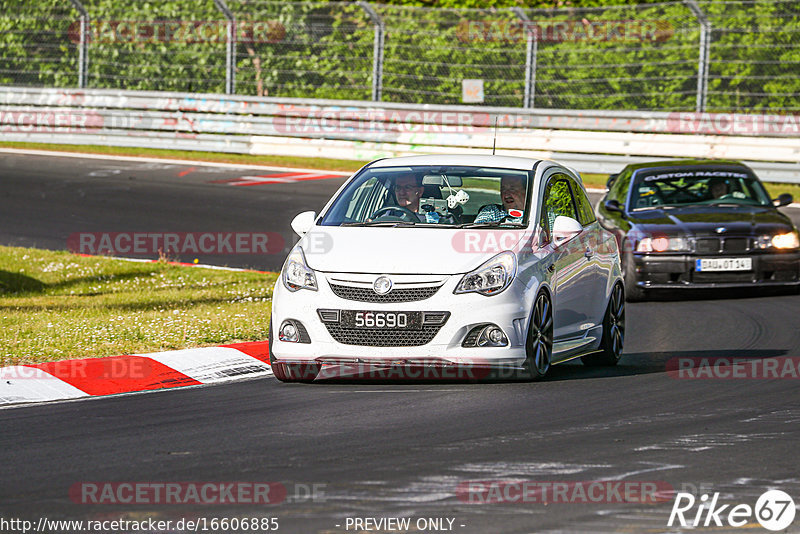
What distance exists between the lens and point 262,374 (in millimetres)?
10078

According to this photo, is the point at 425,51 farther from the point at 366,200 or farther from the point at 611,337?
the point at 366,200

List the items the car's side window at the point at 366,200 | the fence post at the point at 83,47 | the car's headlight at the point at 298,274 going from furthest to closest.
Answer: the fence post at the point at 83,47
the car's side window at the point at 366,200
the car's headlight at the point at 298,274

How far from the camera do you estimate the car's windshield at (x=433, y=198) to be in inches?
391

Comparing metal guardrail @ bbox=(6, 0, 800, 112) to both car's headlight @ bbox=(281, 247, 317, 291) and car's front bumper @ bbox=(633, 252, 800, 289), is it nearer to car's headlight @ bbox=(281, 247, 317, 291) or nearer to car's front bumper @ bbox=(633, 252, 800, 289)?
car's front bumper @ bbox=(633, 252, 800, 289)

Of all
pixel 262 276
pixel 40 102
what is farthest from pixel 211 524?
pixel 40 102

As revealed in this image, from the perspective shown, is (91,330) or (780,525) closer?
(780,525)

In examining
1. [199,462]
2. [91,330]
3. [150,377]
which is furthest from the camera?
[91,330]

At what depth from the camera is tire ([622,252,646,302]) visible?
14758 mm

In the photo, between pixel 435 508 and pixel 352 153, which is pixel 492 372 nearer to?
pixel 435 508

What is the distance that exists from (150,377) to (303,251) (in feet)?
4.54

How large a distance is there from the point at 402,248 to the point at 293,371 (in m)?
1.13

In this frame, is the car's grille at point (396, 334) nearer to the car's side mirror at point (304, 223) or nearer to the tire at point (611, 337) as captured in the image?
the car's side mirror at point (304, 223)

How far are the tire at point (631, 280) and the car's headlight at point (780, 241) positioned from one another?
4.21 feet

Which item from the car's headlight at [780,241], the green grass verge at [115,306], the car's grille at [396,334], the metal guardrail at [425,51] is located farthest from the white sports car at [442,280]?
the metal guardrail at [425,51]
